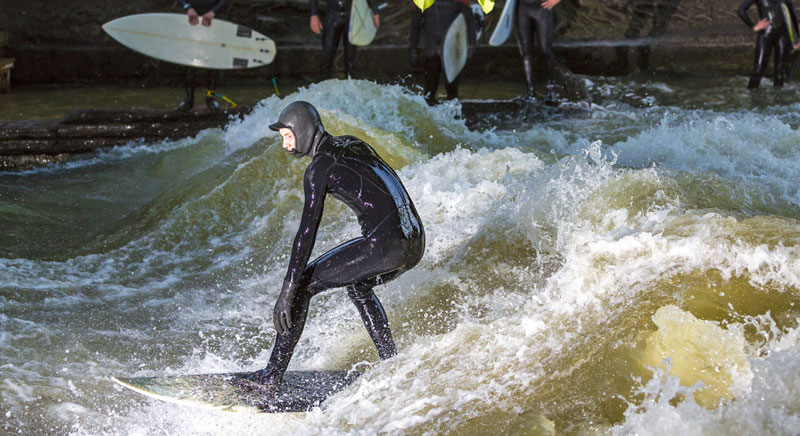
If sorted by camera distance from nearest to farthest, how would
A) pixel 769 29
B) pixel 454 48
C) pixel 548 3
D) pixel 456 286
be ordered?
pixel 456 286 → pixel 454 48 → pixel 548 3 → pixel 769 29

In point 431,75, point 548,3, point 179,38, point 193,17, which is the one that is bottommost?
point 431,75

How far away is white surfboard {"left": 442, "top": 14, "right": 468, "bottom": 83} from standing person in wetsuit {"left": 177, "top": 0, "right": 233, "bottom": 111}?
2.67m

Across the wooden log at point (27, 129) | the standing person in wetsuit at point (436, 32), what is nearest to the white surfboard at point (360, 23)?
the standing person in wetsuit at point (436, 32)

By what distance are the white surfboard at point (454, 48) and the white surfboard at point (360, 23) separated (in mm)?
986

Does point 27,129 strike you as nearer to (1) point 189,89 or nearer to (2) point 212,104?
(1) point 189,89

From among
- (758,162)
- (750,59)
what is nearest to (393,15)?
(750,59)

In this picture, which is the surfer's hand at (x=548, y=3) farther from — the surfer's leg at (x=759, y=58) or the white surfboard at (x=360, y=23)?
the surfer's leg at (x=759, y=58)

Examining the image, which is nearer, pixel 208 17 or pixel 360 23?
pixel 208 17

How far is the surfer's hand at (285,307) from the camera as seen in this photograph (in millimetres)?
3379

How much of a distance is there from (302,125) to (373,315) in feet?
3.00

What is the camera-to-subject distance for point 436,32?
9.69 m

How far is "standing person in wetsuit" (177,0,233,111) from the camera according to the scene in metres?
9.38

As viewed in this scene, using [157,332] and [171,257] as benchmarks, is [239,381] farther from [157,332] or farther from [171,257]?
[171,257]

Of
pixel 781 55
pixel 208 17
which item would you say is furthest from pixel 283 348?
pixel 781 55
